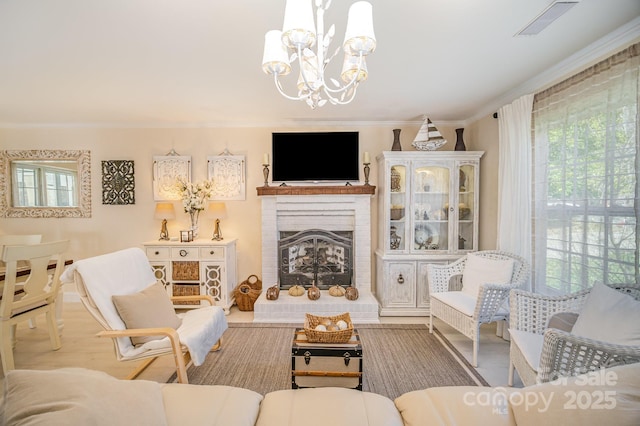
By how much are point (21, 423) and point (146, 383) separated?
1.20ft

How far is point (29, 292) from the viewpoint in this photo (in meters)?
2.41

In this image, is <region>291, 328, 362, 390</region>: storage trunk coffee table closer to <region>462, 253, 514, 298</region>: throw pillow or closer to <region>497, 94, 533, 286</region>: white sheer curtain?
<region>462, 253, 514, 298</region>: throw pillow

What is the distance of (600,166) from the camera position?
6.49 ft

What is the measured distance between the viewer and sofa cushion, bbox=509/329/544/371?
5.48 feet

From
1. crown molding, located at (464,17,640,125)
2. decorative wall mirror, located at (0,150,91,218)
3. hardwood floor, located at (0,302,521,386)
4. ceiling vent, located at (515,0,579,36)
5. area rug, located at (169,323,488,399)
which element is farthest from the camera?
decorative wall mirror, located at (0,150,91,218)

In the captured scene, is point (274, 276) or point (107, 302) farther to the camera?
point (274, 276)

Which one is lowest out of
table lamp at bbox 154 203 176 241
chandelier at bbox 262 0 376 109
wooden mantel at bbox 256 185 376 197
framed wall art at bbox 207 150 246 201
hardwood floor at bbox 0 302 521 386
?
hardwood floor at bbox 0 302 521 386

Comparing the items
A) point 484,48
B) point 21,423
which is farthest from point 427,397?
point 484,48

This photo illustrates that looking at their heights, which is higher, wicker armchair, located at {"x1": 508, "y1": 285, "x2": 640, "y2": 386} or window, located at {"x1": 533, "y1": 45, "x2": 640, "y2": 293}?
window, located at {"x1": 533, "y1": 45, "x2": 640, "y2": 293}

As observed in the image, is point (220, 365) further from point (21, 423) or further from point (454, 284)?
point (454, 284)

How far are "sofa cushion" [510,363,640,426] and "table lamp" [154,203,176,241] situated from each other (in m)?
3.85

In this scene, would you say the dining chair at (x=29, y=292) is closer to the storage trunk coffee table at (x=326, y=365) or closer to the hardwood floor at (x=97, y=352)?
the hardwood floor at (x=97, y=352)

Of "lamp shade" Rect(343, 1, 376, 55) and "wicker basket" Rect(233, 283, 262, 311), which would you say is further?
"wicker basket" Rect(233, 283, 262, 311)

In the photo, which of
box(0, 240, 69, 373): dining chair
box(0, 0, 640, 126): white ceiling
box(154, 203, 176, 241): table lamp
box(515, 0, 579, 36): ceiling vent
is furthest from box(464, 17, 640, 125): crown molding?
box(0, 240, 69, 373): dining chair
